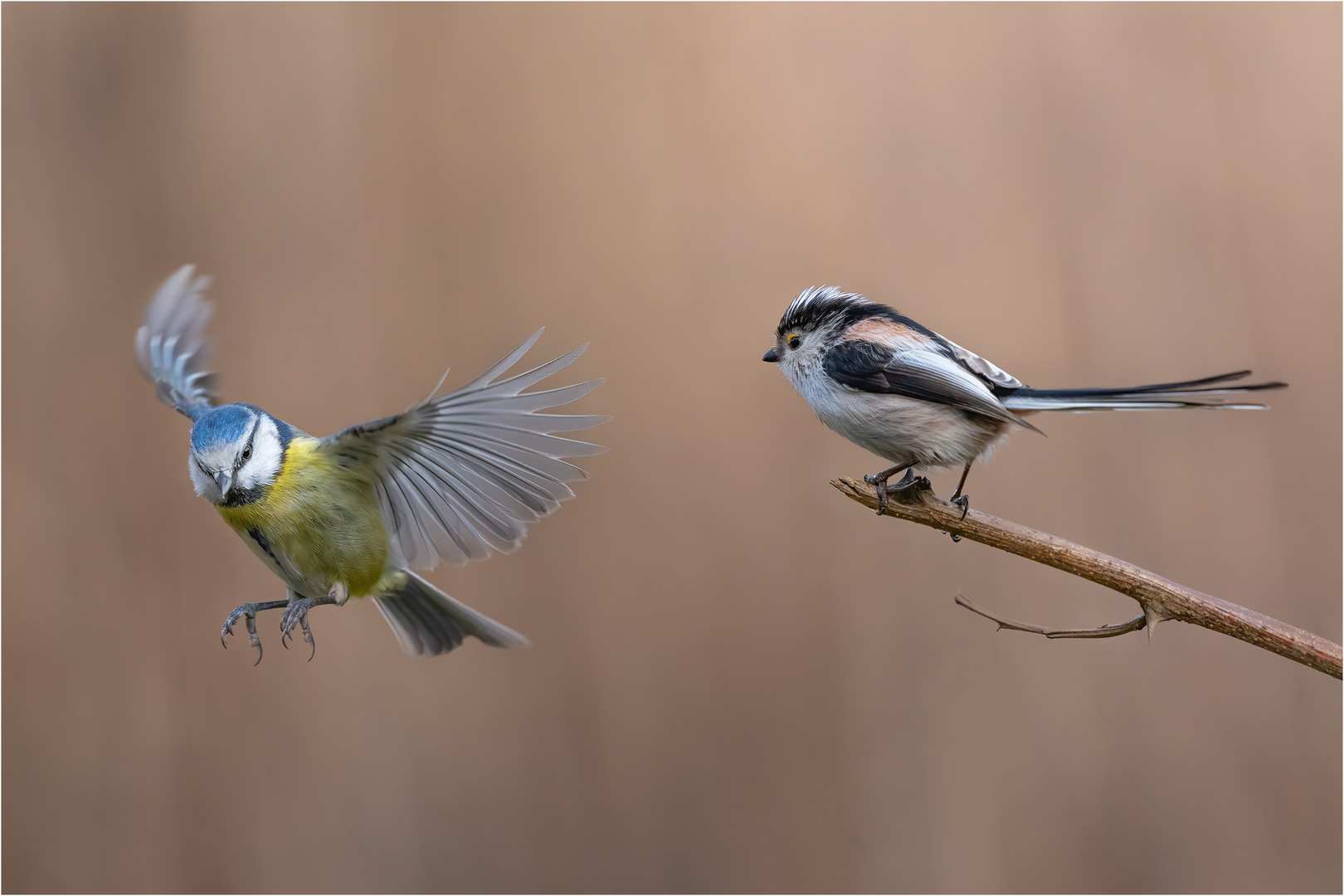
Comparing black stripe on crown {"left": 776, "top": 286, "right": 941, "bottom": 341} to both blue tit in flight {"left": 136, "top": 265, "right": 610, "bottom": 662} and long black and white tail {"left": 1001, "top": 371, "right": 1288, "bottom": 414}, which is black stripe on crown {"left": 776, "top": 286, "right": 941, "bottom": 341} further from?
blue tit in flight {"left": 136, "top": 265, "right": 610, "bottom": 662}

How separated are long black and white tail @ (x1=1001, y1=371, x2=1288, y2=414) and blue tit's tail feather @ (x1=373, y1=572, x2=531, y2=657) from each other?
877mm

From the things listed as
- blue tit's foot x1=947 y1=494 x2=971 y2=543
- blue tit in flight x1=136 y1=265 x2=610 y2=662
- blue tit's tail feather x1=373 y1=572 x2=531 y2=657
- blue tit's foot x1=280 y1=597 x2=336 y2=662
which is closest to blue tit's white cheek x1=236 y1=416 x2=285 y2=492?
blue tit in flight x1=136 y1=265 x2=610 y2=662

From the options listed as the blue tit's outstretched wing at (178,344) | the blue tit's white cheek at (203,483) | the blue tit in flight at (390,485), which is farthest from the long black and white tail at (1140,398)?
the blue tit's outstretched wing at (178,344)

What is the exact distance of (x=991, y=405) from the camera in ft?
4.26

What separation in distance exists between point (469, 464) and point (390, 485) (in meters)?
0.15

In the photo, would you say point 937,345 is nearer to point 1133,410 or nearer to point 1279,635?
point 1133,410

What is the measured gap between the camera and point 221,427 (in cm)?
117

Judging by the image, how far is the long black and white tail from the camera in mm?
937

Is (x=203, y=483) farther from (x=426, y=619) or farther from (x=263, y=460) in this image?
(x=426, y=619)

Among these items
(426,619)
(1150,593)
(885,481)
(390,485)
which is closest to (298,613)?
(390,485)

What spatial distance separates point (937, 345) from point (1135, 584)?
1.44ft

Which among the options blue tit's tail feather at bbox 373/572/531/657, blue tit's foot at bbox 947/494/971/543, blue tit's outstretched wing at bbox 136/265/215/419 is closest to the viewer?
blue tit's foot at bbox 947/494/971/543

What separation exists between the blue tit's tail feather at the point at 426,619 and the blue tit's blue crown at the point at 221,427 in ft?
1.27

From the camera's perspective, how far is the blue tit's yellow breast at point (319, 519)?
1.27 m
